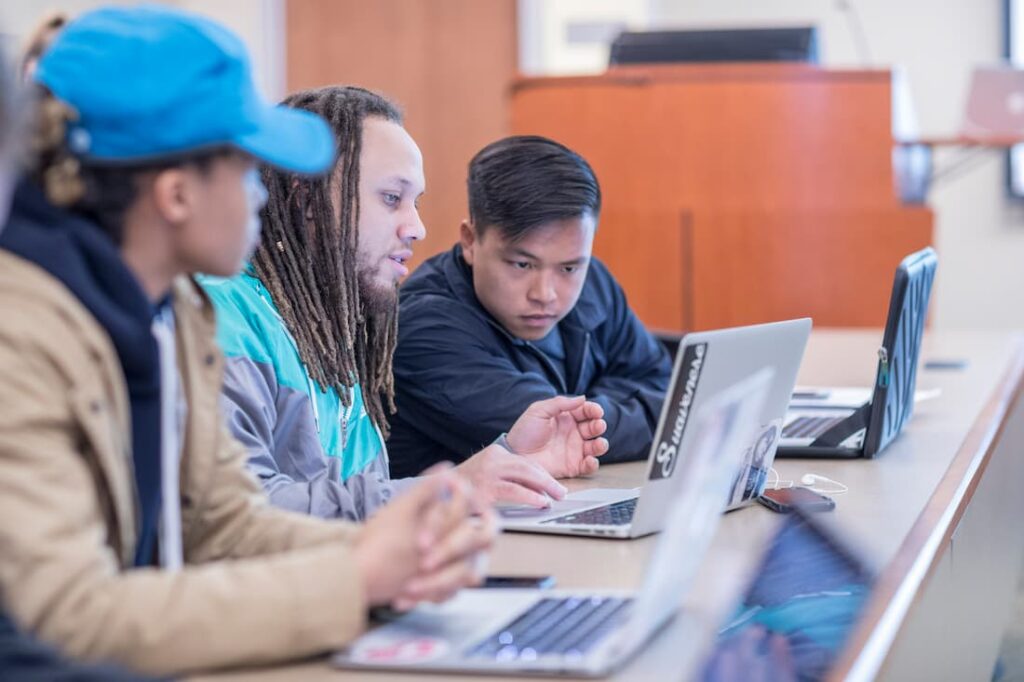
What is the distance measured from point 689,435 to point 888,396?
0.72 meters

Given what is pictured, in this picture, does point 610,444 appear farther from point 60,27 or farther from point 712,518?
point 60,27

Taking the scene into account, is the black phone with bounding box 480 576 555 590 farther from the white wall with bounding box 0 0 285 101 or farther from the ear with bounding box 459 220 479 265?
the white wall with bounding box 0 0 285 101

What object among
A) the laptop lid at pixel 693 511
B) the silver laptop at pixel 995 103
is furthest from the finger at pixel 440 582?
the silver laptop at pixel 995 103

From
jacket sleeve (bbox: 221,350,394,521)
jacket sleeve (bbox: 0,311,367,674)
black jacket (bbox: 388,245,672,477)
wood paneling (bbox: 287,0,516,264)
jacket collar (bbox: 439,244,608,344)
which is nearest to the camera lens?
jacket sleeve (bbox: 0,311,367,674)

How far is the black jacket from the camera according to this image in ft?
6.53

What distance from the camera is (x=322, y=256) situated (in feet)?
5.65

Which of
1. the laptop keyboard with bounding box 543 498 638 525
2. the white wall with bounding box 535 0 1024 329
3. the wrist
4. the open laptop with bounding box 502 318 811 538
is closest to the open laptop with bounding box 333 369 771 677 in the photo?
the open laptop with bounding box 502 318 811 538

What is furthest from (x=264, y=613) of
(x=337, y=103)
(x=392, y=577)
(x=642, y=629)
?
(x=337, y=103)

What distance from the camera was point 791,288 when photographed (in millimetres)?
4102

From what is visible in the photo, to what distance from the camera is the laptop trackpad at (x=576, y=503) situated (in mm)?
1495

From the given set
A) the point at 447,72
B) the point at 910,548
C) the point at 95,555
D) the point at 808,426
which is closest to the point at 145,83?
the point at 95,555

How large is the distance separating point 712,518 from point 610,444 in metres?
0.89

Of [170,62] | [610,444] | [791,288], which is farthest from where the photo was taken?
[791,288]

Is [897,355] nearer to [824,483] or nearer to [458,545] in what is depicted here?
[824,483]
